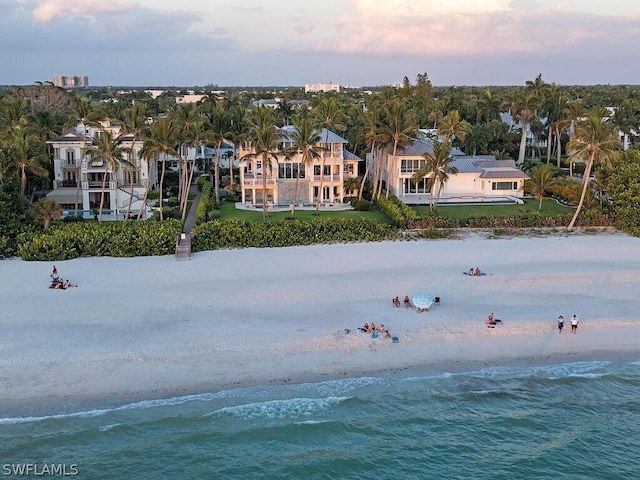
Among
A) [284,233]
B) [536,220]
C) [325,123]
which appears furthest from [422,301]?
[325,123]

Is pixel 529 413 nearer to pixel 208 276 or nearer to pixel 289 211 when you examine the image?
pixel 208 276

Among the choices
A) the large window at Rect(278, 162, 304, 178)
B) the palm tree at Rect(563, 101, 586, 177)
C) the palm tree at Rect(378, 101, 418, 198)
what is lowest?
the large window at Rect(278, 162, 304, 178)

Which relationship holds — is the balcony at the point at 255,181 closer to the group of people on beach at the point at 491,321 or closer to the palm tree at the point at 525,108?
the palm tree at the point at 525,108

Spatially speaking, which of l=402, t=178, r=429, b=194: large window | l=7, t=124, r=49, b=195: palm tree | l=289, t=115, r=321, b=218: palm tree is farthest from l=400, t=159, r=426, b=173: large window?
l=7, t=124, r=49, b=195: palm tree

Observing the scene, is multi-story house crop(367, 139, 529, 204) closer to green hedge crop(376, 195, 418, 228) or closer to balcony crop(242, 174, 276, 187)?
green hedge crop(376, 195, 418, 228)

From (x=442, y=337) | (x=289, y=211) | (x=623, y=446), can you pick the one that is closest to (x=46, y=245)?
(x=289, y=211)

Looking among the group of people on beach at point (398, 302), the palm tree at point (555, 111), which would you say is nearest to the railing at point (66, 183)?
the group of people on beach at point (398, 302)

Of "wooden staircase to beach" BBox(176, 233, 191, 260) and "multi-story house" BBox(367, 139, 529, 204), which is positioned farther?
"multi-story house" BBox(367, 139, 529, 204)
